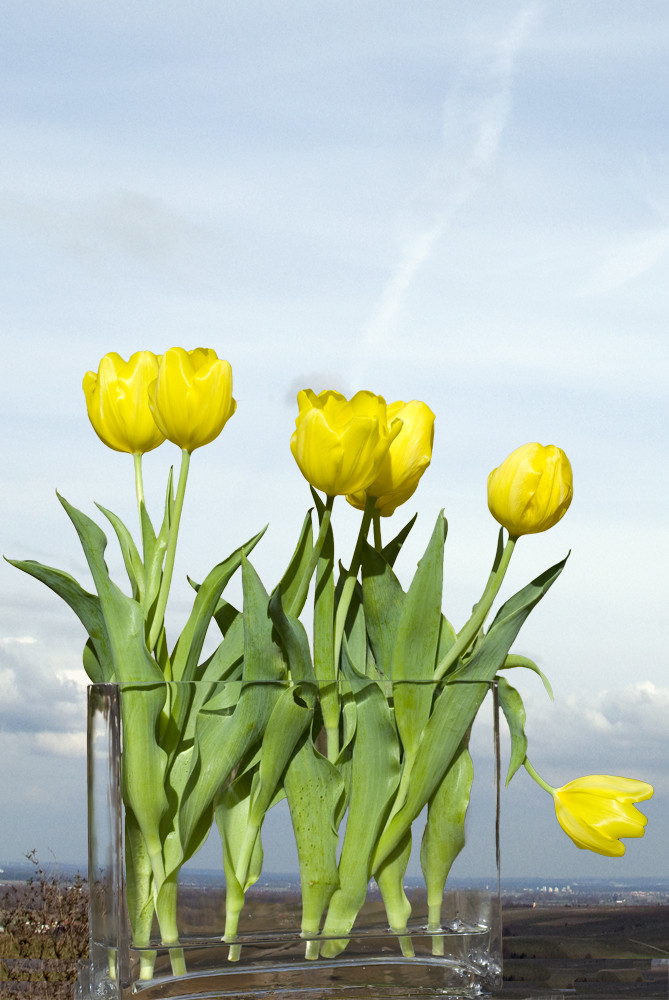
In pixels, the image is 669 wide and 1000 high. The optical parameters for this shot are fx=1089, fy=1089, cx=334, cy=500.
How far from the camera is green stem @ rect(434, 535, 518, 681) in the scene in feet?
2.55

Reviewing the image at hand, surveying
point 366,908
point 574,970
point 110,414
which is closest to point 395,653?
point 366,908

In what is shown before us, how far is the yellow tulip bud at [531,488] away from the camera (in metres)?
0.80

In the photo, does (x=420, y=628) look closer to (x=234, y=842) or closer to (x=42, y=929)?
(x=234, y=842)

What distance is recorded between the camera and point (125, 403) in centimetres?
82

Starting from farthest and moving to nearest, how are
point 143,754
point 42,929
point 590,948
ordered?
point 42,929 → point 590,948 → point 143,754

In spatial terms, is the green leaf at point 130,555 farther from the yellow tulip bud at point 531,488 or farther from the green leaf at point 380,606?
the yellow tulip bud at point 531,488

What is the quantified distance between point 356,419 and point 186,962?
0.38 meters

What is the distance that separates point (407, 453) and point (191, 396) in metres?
0.17

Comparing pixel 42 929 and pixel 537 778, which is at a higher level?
pixel 537 778

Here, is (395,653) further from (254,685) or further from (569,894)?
(569,894)

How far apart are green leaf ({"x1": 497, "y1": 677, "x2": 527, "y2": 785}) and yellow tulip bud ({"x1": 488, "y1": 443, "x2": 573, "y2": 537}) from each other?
0.39 ft

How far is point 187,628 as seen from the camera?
0.77 metres

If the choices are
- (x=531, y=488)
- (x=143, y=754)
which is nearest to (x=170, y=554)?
(x=143, y=754)

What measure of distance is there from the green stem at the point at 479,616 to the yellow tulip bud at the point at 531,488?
0.02m
